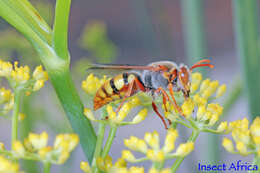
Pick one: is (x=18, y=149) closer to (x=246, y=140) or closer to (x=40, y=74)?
(x=40, y=74)

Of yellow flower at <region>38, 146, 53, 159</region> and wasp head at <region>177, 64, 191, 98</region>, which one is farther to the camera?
wasp head at <region>177, 64, 191, 98</region>

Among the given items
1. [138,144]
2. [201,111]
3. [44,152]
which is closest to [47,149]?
[44,152]

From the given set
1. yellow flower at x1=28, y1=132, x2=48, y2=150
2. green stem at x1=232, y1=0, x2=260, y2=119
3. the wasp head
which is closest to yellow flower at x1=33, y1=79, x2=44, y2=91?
yellow flower at x1=28, y1=132, x2=48, y2=150

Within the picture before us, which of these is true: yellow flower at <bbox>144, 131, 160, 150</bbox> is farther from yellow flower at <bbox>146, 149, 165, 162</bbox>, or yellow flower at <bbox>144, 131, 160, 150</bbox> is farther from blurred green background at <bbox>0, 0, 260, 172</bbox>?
blurred green background at <bbox>0, 0, 260, 172</bbox>

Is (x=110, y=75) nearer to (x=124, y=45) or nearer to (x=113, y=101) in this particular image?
(x=113, y=101)

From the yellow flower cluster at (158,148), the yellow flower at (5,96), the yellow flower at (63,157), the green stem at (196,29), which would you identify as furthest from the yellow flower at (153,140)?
the green stem at (196,29)

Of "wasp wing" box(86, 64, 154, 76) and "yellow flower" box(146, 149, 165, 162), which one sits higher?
"wasp wing" box(86, 64, 154, 76)

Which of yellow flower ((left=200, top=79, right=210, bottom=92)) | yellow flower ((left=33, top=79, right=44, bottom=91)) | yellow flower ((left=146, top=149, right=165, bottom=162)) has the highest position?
yellow flower ((left=33, top=79, right=44, bottom=91))
